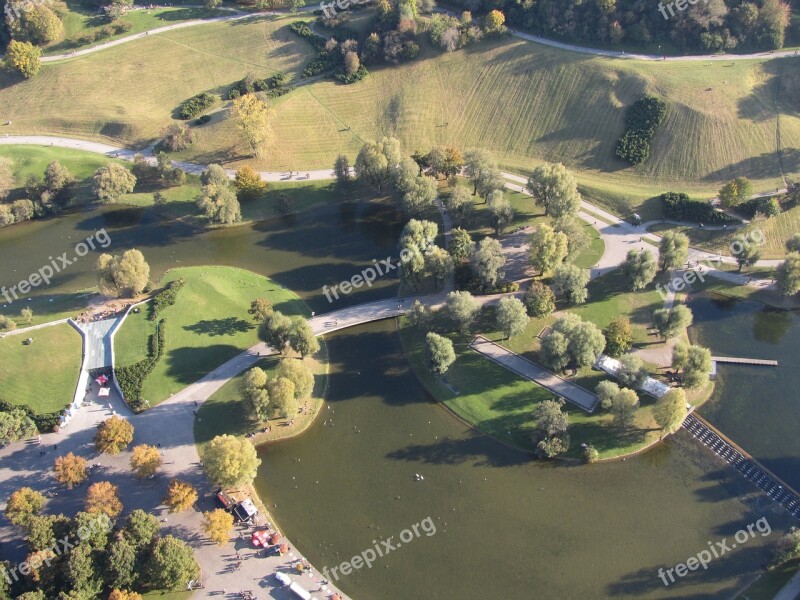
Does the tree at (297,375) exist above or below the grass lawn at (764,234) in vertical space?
below

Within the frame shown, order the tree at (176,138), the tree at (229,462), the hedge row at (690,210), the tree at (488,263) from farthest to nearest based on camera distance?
1. the tree at (176,138)
2. the hedge row at (690,210)
3. the tree at (488,263)
4. the tree at (229,462)

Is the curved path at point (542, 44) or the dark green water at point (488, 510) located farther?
the curved path at point (542, 44)

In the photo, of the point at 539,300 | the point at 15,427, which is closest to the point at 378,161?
the point at 539,300

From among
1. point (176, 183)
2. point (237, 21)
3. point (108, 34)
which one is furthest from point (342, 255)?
point (108, 34)

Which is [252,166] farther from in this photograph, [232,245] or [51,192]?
[51,192]

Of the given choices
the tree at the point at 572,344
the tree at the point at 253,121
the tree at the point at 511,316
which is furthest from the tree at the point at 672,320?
the tree at the point at 253,121

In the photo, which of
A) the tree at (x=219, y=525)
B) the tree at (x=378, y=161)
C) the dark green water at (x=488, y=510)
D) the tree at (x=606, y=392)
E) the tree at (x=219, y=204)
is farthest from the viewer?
the tree at (x=378, y=161)

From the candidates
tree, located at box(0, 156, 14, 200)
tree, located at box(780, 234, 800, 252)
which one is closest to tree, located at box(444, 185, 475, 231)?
tree, located at box(780, 234, 800, 252)

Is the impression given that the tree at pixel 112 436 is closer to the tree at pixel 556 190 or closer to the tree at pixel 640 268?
the tree at pixel 556 190
